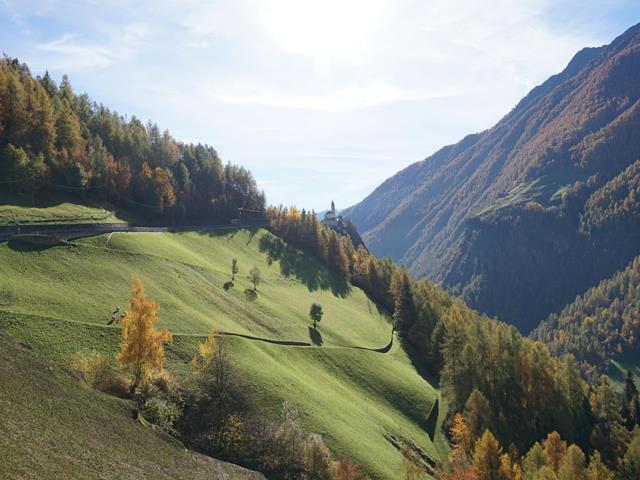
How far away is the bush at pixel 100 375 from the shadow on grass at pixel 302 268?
93.7 meters

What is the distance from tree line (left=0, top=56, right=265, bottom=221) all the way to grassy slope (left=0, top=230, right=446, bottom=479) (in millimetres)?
27010

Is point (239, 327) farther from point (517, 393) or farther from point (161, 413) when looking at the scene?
point (517, 393)

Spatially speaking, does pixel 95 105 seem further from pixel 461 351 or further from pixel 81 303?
pixel 461 351

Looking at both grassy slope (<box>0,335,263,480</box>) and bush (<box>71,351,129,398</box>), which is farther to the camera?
bush (<box>71,351,129,398</box>)

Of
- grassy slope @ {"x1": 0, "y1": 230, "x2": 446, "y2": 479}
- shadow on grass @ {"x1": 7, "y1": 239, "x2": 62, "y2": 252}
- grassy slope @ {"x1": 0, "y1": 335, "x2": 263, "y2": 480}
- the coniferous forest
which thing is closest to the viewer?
grassy slope @ {"x1": 0, "y1": 335, "x2": 263, "y2": 480}

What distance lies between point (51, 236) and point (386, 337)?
85.0 metres

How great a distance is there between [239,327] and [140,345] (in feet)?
111

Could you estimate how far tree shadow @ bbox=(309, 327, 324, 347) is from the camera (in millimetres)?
98688

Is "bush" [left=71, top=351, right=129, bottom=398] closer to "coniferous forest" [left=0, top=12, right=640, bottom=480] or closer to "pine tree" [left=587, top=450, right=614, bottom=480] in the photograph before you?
"coniferous forest" [left=0, top=12, right=640, bottom=480]

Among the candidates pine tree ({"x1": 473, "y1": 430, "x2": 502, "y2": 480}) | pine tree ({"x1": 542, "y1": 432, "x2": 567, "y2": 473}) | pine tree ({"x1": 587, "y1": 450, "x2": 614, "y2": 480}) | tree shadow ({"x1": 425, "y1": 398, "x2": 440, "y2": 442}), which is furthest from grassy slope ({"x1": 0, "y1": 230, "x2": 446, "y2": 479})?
pine tree ({"x1": 587, "y1": 450, "x2": 614, "y2": 480})

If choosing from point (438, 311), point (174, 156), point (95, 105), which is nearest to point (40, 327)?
point (438, 311)

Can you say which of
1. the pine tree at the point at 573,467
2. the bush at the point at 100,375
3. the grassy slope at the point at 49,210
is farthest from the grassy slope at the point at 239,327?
the pine tree at the point at 573,467

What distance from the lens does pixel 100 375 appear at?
5081cm

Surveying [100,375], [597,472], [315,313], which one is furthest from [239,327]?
[597,472]
